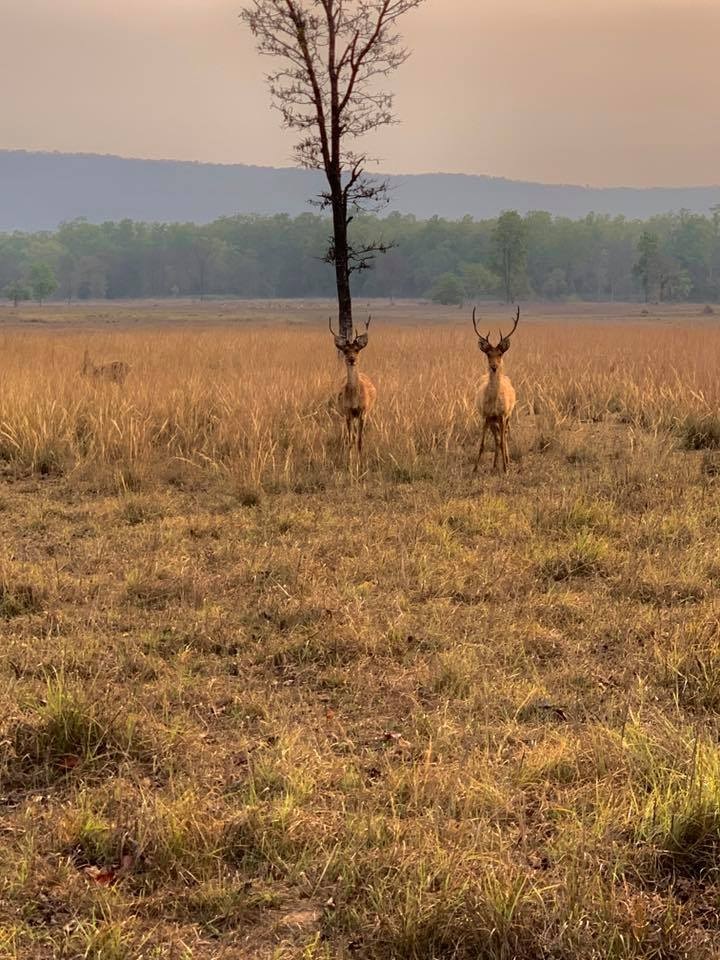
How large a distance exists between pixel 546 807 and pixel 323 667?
1.54 meters

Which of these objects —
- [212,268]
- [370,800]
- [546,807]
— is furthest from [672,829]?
[212,268]

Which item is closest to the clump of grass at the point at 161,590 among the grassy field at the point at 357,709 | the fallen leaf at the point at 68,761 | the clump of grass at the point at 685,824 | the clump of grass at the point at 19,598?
the grassy field at the point at 357,709

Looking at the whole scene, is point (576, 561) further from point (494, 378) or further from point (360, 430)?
point (360, 430)

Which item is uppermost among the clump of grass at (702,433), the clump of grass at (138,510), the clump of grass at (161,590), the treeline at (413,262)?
the treeline at (413,262)

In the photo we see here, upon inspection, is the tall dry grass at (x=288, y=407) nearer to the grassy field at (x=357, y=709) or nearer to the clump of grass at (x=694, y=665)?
the grassy field at (x=357, y=709)

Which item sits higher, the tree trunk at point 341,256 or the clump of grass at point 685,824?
the tree trunk at point 341,256

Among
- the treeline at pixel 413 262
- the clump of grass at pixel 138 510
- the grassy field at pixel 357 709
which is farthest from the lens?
the treeline at pixel 413 262

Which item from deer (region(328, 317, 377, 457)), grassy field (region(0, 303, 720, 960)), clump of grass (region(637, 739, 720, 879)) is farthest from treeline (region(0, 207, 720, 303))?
clump of grass (region(637, 739, 720, 879))

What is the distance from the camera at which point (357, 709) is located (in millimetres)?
3723

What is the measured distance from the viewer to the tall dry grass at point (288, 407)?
891 centimetres

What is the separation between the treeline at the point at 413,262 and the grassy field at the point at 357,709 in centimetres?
8759

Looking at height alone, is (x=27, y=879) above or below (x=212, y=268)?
below

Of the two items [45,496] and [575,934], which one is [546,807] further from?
[45,496]

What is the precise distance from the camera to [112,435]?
29.8ft
